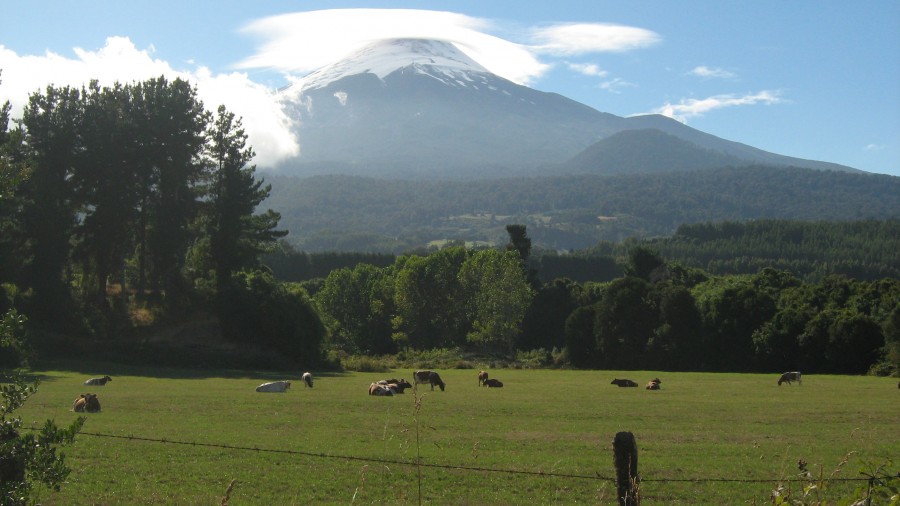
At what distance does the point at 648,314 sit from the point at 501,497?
53861 mm

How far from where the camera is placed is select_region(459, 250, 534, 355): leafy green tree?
67.4 metres

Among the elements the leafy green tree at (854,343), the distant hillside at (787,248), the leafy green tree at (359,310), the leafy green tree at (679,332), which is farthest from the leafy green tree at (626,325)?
the distant hillside at (787,248)

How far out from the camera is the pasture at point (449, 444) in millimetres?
11742

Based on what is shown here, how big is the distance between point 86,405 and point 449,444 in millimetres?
10014

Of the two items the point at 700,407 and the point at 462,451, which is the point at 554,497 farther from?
the point at 700,407

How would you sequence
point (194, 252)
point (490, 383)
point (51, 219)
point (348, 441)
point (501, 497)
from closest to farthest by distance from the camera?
1. point (501, 497)
2. point (348, 441)
3. point (490, 383)
4. point (51, 219)
5. point (194, 252)

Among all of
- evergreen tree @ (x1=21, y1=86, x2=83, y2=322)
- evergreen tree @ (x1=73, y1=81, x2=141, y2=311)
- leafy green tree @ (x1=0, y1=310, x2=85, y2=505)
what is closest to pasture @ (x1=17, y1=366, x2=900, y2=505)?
leafy green tree @ (x1=0, y1=310, x2=85, y2=505)

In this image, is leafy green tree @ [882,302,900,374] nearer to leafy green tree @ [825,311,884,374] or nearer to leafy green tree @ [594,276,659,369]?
leafy green tree @ [825,311,884,374]

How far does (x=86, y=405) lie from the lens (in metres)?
20.5

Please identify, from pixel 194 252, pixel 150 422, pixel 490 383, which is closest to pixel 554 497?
pixel 150 422

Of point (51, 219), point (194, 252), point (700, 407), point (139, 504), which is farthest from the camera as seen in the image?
point (194, 252)

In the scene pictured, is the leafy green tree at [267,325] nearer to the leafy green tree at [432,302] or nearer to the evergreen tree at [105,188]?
the evergreen tree at [105,188]

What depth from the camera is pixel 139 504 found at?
10.5 metres

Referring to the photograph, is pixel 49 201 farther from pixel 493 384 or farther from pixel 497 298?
pixel 497 298
